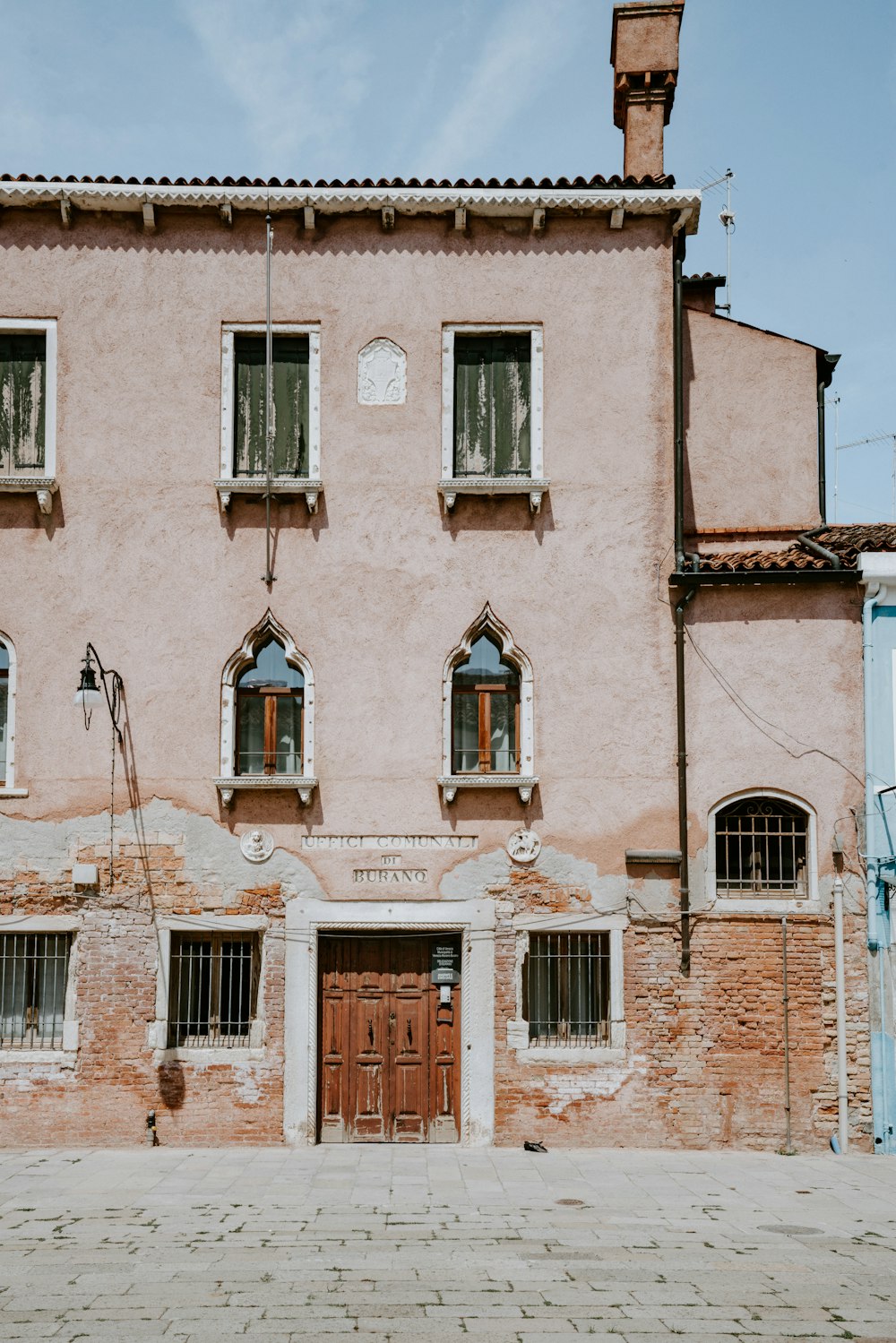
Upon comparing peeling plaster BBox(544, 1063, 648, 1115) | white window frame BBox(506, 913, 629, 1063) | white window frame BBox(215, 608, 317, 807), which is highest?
white window frame BBox(215, 608, 317, 807)

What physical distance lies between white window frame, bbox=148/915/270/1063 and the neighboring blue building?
6652 millimetres

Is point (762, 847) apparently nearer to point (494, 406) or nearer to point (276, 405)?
point (494, 406)

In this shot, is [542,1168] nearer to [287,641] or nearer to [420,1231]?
[420,1231]

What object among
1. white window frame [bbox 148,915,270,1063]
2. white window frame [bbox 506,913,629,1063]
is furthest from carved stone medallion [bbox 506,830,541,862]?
white window frame [bbox 148,915,270,1063]

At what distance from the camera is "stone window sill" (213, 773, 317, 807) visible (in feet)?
45.3

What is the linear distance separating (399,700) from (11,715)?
4.35 m

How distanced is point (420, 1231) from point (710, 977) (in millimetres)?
4917

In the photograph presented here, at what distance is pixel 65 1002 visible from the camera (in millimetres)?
13852

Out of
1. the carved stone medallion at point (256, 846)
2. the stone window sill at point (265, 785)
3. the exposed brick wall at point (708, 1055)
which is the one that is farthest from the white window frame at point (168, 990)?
the exposed brick wall at point (708, 1055)

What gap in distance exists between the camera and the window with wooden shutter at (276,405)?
573 inches

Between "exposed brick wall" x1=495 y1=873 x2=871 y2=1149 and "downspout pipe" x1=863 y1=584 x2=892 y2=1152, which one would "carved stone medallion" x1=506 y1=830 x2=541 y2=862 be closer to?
"exposed brick wall" x1=495 y1=873 x2=871 y2=1149

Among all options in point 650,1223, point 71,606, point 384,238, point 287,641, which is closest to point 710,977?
point 650,1223

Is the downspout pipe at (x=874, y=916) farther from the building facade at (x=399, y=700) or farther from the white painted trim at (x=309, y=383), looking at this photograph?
the white painted trim at (x=309, y=383)

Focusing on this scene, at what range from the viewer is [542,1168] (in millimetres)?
12578
